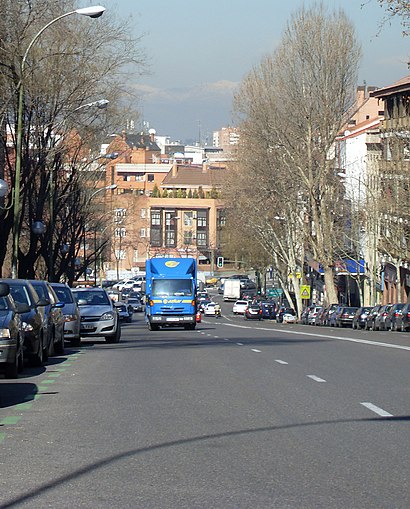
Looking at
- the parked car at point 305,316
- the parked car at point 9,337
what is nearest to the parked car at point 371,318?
the parked car at point 305,316

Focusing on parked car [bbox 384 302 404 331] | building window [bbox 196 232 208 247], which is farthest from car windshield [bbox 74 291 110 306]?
building window [bbox 196 232 208 247]

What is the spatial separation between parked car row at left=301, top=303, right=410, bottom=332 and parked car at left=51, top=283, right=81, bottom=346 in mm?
24569

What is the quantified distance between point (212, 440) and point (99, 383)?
692cm

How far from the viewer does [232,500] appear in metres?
8.27

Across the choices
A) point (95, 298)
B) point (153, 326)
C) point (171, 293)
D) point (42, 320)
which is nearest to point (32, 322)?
point (42, 320)

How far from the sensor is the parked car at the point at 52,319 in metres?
24.1

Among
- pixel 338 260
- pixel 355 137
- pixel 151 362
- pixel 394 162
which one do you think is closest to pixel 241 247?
pixel 355 137

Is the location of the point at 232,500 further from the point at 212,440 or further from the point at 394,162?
the point at 394,162

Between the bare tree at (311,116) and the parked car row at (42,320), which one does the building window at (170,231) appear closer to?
the bare tree at (311,116)

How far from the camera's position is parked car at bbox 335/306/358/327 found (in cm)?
6575

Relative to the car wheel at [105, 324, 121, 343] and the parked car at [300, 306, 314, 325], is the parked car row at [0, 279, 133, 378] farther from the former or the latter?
the parked car at [300, 306, 314, 325]

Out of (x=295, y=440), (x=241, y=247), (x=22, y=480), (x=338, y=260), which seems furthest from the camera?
(x=241, y=247)

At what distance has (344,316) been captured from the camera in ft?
217

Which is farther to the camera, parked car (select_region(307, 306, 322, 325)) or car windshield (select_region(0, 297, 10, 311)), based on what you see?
parked car (select_region(307, 306, 322, 325))
